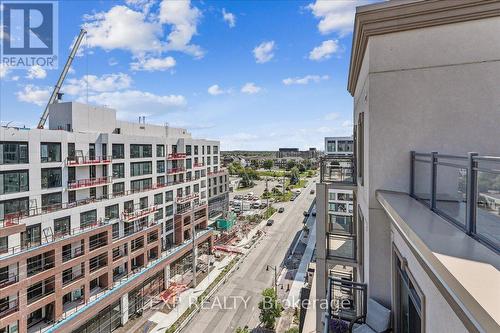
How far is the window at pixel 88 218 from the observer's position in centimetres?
2072

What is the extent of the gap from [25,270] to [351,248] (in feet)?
63.3

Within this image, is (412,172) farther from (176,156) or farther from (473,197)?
(176,156)

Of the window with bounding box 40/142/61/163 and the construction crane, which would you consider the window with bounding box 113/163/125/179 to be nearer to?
the window with bounding box 40/142/61/163

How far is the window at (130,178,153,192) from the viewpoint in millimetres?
26334

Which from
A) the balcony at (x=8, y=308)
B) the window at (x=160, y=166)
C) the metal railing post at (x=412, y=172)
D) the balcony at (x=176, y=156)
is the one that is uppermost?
the balcony at (x=176, y=156)

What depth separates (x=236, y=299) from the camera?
87.2 ft

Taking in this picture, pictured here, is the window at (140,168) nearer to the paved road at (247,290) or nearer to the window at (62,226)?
the window at (62,226)

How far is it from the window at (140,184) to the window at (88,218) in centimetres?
481

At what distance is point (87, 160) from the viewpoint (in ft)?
70.4

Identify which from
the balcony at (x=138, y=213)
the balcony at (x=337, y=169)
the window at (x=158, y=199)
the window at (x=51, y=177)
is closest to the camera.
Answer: the balcony at (x=337, y=169)

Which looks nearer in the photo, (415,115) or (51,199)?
(415,115)

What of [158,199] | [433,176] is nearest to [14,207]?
[158,199]

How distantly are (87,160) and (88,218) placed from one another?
15.4 ft

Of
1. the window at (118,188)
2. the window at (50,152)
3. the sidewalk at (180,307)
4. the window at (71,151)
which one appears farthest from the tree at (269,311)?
the window at (50,152)
